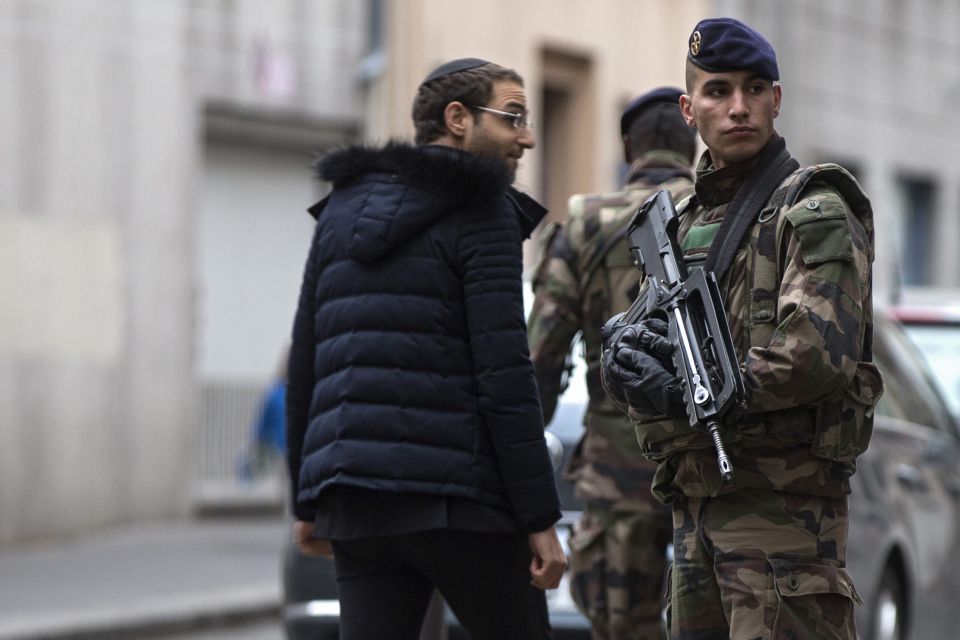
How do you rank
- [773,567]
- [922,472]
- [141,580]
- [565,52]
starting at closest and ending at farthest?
[773,567]
[922,472]
[141,580]
[565,52]

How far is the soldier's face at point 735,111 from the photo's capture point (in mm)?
3840

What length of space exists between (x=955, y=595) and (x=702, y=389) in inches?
182

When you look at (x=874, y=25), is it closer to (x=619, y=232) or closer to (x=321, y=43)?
(x=321, y=43)

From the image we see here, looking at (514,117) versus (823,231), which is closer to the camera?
(823,231)

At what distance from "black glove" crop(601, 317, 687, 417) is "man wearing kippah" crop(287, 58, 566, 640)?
0.42 m

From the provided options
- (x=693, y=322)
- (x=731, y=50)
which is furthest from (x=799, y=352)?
(x=731, y=50)

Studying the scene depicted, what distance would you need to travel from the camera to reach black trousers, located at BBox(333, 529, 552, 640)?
420cm

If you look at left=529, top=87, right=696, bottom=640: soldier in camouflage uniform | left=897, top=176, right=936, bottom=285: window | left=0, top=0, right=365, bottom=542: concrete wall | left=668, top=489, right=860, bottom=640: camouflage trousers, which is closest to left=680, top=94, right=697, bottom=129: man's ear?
left=668, top=489, right=860, bottom=640: camouflage trousers

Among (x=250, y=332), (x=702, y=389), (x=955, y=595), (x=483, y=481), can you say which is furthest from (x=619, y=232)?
(x=250, y=332)

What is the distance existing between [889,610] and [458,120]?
352cm

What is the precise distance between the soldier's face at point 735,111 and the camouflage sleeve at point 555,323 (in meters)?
1.43

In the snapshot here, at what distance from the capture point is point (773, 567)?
3.70 m

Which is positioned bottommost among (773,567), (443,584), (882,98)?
(443,584)

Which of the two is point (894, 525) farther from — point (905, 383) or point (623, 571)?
point (623, 571)
